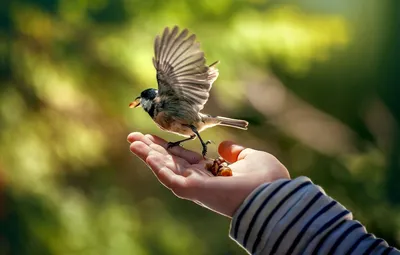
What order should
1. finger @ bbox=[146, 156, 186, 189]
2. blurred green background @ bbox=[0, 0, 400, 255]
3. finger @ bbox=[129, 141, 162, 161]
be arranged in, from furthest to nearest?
blurred green background @ bbox=[0, 0, 400, 255]
finger @ bbox=[129, 141, 162, 161]
finger @ bbox=[146, 156, 186, 189]

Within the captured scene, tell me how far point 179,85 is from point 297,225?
321mm

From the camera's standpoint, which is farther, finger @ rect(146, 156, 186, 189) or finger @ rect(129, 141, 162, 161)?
finger @ rect(129, 141, 162, 161)

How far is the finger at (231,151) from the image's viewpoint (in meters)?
0.88

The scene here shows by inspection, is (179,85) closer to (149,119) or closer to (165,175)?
(165,175)

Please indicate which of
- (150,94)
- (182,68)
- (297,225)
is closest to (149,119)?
(150,94)

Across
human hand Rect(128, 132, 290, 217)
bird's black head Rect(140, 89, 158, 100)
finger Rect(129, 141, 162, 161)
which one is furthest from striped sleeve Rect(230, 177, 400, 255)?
bird's black head Rect(140, 89, 158, 100)

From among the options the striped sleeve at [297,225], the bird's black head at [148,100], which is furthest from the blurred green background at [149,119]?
the striped sleeve at [297,225]

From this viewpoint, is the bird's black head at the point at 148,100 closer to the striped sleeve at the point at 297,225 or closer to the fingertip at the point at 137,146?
the fingertip at the point at 137,146

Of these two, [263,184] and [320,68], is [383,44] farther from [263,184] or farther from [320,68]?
[263,184]

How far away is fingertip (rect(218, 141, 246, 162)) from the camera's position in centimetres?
89

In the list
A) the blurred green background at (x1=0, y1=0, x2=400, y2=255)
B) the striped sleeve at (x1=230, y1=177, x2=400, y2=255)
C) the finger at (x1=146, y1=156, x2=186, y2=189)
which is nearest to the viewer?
the striped sleeve at (x1=230, y1=177, x2=400, y2=255)

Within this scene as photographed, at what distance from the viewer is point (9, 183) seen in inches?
67.2

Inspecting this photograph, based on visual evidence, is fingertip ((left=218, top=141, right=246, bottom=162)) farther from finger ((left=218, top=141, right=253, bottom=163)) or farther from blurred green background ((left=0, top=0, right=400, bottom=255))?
blurred green background ((left=0, top=0, right=400, bottom=255))

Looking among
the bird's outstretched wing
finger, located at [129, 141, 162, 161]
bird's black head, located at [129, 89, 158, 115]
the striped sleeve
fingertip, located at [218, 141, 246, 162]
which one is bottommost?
the striped sleeve
